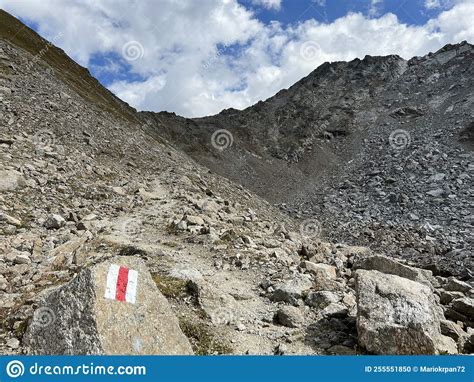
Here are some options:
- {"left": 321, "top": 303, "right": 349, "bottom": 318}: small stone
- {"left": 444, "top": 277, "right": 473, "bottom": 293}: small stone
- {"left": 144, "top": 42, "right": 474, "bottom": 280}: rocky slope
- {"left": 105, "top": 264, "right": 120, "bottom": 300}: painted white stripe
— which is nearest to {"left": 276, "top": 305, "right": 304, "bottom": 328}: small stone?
{"left": 321, "top": 303, "right": 349, "bottom": 318}: small stone

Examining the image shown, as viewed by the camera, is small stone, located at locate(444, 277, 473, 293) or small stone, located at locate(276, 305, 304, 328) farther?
small stone, located at locate(444, 277, 473, 293)

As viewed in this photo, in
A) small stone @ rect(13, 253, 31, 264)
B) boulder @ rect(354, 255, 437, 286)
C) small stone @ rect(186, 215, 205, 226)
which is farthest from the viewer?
small stone @ rect(186, 215, 205, 226)

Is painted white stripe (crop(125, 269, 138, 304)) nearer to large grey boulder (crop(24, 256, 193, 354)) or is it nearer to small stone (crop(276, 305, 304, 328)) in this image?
large grey boulder (crop(24, 256, 193, 354))

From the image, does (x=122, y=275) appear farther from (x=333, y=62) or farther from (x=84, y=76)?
(x=333, y=62)

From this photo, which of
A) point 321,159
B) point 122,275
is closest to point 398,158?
point 321,159

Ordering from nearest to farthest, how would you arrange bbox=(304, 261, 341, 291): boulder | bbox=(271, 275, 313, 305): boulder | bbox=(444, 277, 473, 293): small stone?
bbox=(271, 275, 313, 305): boulder < bbox=(304, 261, 341, 291): boulder < bbox=(444, 277, 473, 293): small stone

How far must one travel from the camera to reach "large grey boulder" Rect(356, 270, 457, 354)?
25.0ft

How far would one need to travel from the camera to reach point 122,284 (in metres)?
7.52

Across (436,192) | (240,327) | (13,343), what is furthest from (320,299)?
(436,192)

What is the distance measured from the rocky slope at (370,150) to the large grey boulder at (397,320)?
16213mm

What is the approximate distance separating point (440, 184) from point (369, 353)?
1452 inches

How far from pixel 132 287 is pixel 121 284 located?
0.29 m

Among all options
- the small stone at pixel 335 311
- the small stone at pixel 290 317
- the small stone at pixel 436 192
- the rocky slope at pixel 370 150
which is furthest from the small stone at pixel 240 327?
the small stone at pixel 436 192

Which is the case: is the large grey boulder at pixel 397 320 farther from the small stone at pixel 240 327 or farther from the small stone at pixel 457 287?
→ the small stone at pixel 457 287
